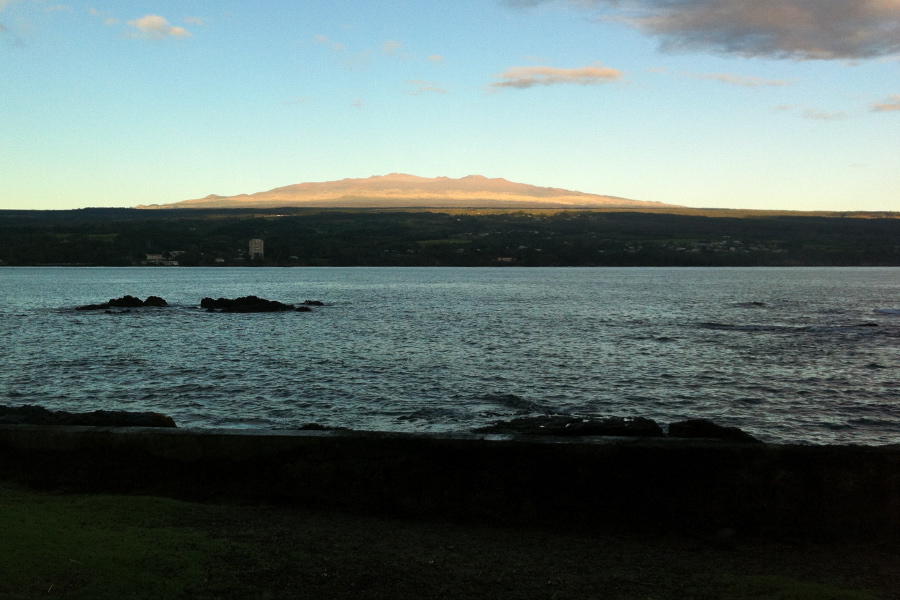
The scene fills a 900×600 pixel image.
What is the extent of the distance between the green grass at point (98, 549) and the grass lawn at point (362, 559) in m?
0.01

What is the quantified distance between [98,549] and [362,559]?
2.12 metres

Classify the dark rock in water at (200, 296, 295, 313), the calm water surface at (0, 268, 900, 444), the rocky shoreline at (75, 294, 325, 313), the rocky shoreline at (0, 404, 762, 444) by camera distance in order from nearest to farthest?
the rocky shoreline at (0, 404, 762, 444)
the calm water surface at (0, 268, 900, 444)
the dark rock in water at (200, 296, 295, 313)
the rocky shoreline at (75, 294, 325, 313)

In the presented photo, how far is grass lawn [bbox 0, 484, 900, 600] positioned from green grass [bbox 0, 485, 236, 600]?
0.01m

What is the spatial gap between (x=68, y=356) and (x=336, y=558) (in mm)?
31360

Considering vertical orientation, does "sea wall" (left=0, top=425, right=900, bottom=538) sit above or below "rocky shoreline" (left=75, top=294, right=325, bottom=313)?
above

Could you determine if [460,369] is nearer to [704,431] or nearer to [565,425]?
[565,425]

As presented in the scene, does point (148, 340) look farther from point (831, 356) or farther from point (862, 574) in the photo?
point (862, 574)

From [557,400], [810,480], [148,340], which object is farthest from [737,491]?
[148,340]

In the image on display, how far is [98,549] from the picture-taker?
20.6 feet

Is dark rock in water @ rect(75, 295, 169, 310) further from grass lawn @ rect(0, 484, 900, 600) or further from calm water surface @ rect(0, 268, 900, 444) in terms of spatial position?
grass lawn @ rect(0, 484, 900, 600)

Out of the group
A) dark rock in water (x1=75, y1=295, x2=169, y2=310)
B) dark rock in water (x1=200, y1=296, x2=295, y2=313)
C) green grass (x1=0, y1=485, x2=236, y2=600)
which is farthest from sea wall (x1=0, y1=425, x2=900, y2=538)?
dark rock in water (x1=75, y1=295, x2=169, y2=310)

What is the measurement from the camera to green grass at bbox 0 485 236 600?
5.61 meters

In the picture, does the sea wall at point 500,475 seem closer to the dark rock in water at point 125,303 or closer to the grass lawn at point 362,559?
the grass lawn at point 362,559

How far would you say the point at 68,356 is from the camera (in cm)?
3400
